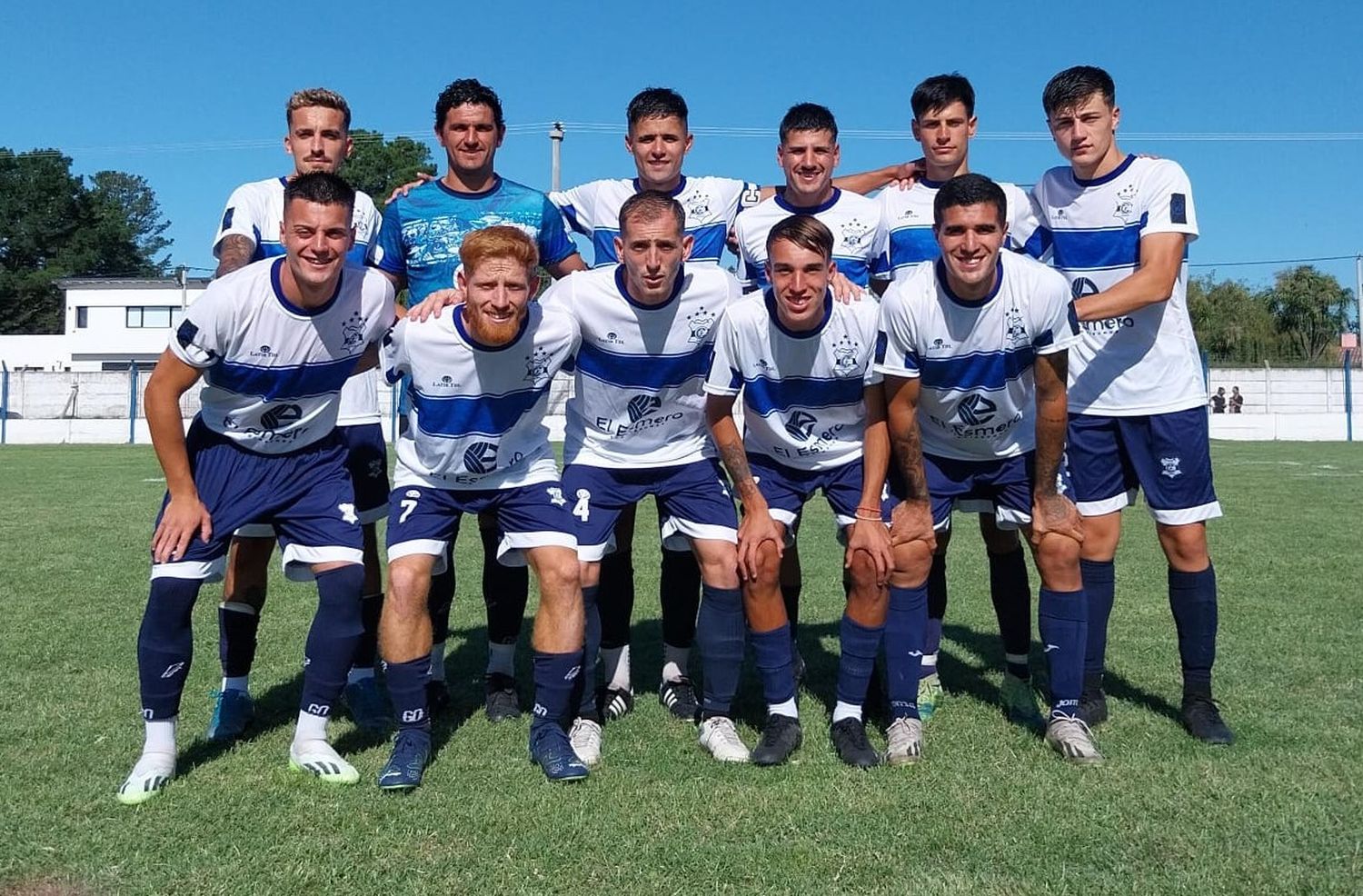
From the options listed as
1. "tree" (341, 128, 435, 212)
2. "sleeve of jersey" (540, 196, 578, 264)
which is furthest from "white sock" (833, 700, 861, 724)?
"tree" (341, 128, 435, 212)

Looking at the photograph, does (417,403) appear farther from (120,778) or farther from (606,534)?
(120,778)

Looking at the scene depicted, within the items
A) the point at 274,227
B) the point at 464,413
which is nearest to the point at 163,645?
the point at 464,413

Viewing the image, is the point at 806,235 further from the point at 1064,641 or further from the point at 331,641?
the point at 331,641

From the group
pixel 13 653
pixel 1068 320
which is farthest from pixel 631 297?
pixel 13 653

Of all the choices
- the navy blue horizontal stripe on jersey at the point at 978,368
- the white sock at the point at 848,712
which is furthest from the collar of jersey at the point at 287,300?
the white sock at the point at 848,712

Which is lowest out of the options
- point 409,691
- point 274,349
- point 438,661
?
point 438,661

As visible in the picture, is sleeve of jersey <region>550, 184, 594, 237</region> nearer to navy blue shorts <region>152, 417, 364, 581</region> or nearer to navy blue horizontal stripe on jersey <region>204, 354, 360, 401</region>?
navy blue horizontal stripe on jersey <region>204, 354, 360, 401</region>

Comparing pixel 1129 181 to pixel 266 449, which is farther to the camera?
pixel 1129 181

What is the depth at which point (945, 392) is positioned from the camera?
163 inches

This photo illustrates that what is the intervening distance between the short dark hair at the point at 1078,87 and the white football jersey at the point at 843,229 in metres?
0.83

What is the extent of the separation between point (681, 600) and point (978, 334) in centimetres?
184

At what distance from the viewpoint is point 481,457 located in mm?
4125

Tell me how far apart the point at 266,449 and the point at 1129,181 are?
3488mm

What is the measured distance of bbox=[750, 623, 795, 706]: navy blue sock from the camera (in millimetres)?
4156
